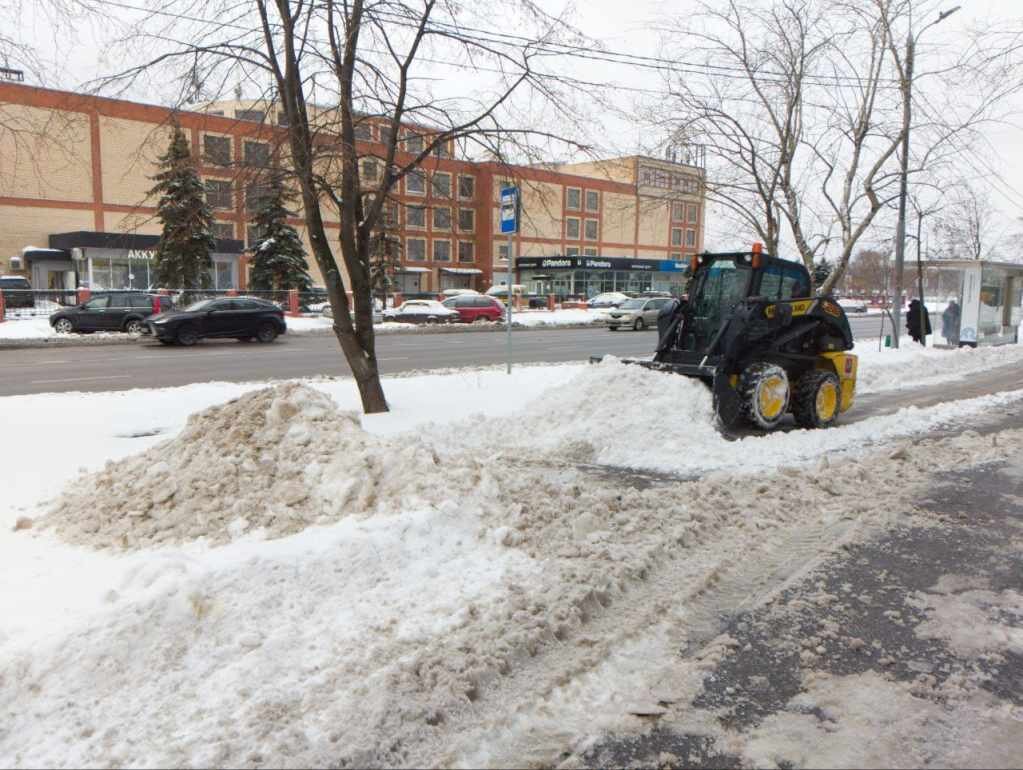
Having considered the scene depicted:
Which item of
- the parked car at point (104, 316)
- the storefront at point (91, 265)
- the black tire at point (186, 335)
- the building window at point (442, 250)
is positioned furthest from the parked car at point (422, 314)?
the building window at point (442, 250)

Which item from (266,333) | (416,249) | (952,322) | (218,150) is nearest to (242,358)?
(266,333)

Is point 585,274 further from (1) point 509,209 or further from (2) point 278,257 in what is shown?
(1) point 509,209

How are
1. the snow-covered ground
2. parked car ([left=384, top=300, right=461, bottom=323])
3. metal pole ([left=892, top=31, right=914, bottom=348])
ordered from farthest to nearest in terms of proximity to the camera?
parked car ([left=384, top=300, right=461, bottom=323]), metal pole ([left=892, top=31, right=914, bottom=348]), the snow-covered ground

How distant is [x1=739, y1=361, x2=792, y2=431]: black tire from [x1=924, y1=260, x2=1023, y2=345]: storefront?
50.6ft

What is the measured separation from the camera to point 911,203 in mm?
20531

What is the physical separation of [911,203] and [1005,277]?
601cm

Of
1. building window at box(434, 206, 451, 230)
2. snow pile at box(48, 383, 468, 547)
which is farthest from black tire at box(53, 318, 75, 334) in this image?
snow pile at box(48, 383, 468, 547)

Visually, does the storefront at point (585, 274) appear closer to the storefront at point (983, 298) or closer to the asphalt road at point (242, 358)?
the asphalt road at point (242, 358)

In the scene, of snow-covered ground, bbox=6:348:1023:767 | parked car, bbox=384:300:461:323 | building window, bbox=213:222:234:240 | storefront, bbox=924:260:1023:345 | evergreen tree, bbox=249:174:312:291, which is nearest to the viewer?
snow-covered ground, bbox=6:348:1023:767

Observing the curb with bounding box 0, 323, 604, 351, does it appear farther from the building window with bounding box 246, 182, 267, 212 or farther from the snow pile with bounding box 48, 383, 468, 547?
the snow pile with bounding box 48, 383, 468, 547

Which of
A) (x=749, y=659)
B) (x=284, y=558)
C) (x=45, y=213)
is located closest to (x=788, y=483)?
(x=749, y=659)

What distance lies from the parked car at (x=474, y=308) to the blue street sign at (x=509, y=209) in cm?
2486

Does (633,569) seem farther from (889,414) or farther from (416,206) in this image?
(889,414)

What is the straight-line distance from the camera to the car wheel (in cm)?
2520
